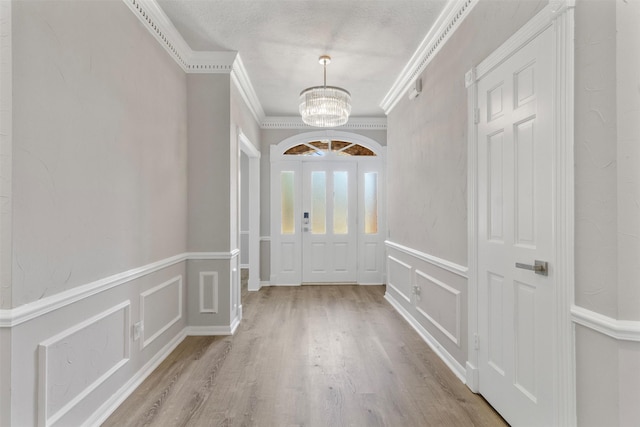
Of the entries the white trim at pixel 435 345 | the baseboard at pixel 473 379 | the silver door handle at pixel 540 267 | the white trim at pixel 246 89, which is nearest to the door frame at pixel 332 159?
the white trim at pixel 246 89

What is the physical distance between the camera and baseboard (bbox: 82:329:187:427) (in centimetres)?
195

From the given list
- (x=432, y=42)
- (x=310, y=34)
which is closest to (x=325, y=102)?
(x=310, y=34)

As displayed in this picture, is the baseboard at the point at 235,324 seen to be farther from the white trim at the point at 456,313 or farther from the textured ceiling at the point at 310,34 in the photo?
the textured ceiling at the point at 310,34

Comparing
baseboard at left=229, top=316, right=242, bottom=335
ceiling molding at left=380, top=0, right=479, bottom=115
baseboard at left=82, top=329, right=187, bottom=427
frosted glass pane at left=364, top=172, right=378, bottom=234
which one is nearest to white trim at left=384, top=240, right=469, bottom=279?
frosted glass pane at left=364, top=172, right=378, bottom=234

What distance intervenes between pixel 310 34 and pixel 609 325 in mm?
2861

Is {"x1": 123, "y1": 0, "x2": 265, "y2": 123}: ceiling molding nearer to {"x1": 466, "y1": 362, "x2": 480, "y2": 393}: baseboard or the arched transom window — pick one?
the arched transom window

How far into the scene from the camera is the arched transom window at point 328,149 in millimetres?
5773

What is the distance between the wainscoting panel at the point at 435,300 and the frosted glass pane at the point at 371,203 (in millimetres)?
1546

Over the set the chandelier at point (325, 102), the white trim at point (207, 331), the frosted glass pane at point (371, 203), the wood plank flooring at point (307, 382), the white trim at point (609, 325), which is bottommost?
the wood plank flooring at point (307, 382)

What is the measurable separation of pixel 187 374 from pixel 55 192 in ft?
5.46

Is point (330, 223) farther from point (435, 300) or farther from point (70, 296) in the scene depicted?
point (70, 296)

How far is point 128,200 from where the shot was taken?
7.52 feet

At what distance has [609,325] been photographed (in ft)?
4.16

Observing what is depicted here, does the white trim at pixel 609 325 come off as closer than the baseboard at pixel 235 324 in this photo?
Yes
